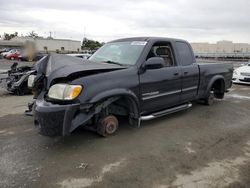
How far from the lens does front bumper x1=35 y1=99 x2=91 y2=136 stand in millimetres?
3654

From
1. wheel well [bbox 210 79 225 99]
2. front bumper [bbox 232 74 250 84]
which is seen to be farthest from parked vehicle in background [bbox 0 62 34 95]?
front bumper [bbox 232 74 250 84]

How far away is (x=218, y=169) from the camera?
11.5ft

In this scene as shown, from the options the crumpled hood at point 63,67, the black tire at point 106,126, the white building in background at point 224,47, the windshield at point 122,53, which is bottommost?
the black tire at point 106,126

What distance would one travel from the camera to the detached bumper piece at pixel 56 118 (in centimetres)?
365

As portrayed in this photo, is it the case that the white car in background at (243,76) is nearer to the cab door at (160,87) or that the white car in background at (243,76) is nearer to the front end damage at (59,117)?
the cab door at (160,87)

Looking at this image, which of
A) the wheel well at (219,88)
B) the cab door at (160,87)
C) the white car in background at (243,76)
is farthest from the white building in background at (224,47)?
the cab door at (160,87)

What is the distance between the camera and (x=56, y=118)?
3.65m

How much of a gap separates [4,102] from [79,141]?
4.42 metres

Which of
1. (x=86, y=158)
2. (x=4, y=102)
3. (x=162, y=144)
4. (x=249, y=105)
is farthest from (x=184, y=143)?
(x=4, y=102)

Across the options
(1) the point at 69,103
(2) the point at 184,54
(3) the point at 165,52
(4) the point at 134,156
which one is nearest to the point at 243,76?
(2) the point at 184,54

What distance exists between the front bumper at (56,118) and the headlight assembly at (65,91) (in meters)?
0.13

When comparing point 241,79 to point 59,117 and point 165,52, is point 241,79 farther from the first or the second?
point 59,117

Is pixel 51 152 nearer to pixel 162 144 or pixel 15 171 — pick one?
pixel 15 171

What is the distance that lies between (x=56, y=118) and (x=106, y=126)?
1.08 m
